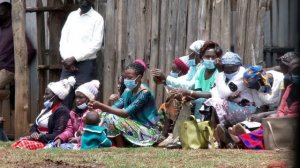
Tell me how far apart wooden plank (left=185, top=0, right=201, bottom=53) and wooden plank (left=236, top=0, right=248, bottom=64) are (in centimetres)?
78

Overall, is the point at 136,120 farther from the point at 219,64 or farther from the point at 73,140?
the point at 219,64

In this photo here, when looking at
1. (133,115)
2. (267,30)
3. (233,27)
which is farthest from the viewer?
(267,30)

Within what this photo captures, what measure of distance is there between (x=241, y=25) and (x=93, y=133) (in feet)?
7.95

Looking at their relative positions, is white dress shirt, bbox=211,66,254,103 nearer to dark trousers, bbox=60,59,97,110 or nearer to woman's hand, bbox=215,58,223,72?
woman's hand, bbox=215,58,223,72

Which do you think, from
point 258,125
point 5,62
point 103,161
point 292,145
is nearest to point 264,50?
point 258,125

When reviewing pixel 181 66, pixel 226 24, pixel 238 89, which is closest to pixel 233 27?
pixel 226 24

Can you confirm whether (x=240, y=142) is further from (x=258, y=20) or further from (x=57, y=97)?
(x=57, y=97)

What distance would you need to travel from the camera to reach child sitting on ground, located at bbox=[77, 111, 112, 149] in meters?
8.29

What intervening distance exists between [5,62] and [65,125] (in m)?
3.32

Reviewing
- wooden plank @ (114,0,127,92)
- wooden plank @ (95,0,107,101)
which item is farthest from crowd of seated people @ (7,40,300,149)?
wooden plank @ (95,0,107,101)

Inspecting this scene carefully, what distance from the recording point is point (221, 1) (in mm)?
9227

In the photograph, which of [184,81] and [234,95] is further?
[184,81]

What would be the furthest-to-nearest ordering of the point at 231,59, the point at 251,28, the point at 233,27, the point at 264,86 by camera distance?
the point at 233,27
the point at 251,28
the point at 231,59
the point at 264,86

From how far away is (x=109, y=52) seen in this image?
10719 mm
